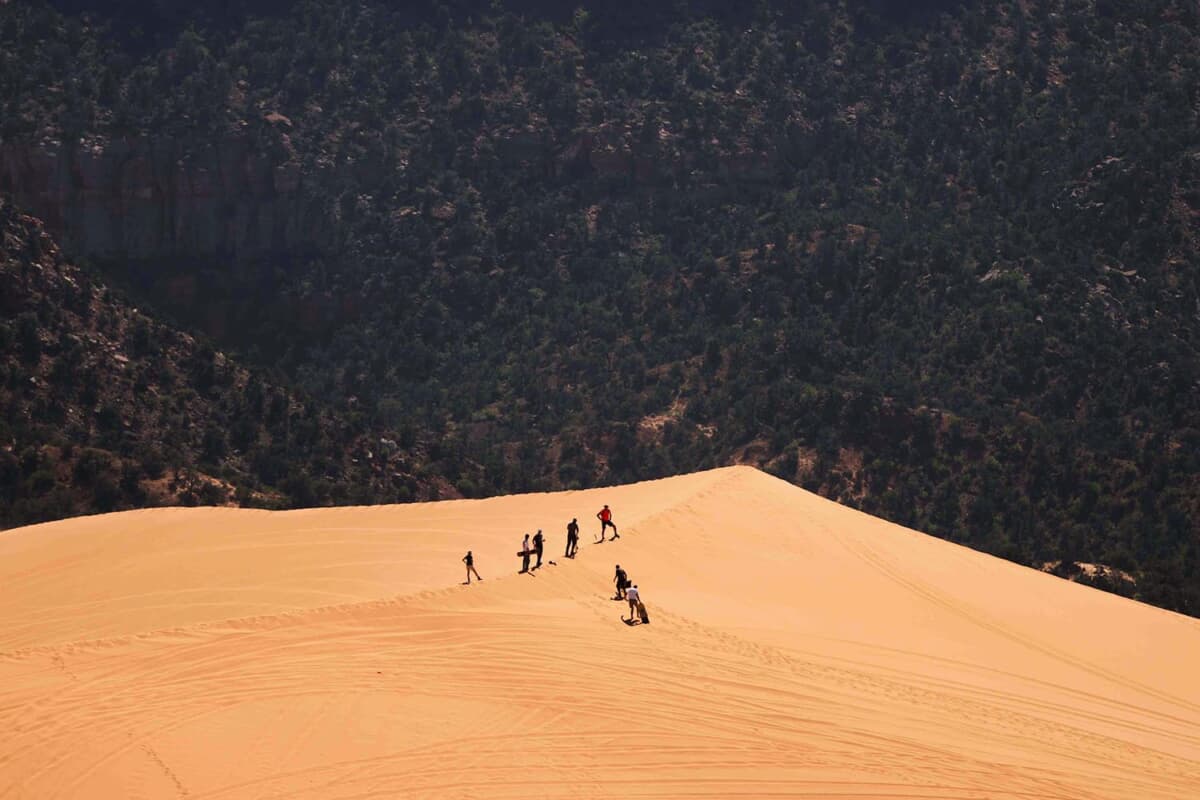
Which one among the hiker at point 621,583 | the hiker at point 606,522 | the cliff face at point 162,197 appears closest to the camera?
the hiker at point 621,583

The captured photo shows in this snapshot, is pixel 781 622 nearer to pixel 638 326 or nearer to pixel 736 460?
pixel 736 460

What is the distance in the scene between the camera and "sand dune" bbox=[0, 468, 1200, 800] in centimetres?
2495

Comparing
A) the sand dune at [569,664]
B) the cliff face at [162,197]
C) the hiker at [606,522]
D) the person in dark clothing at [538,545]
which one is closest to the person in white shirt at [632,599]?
the sand dune at [569,664]

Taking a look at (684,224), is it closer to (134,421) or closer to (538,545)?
(134,421)

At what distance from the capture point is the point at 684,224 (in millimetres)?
94938

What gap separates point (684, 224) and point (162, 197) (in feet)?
86.4

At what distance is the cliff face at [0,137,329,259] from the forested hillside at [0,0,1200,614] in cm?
16

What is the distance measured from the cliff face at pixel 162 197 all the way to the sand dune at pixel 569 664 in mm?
53465

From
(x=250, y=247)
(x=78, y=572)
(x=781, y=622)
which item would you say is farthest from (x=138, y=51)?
(x=781, y=622)

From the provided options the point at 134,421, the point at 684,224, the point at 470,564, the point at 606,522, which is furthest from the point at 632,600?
the point at 684,224

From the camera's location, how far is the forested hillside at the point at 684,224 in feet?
244

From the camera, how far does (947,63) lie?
3809 inches

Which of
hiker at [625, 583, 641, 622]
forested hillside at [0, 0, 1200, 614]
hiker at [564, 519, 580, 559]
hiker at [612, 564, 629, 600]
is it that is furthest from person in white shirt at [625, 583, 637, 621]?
forested hillside at [0, 0, 1200, 614]

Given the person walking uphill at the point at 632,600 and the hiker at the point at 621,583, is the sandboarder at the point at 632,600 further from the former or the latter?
the hiker at the point at 621,583
